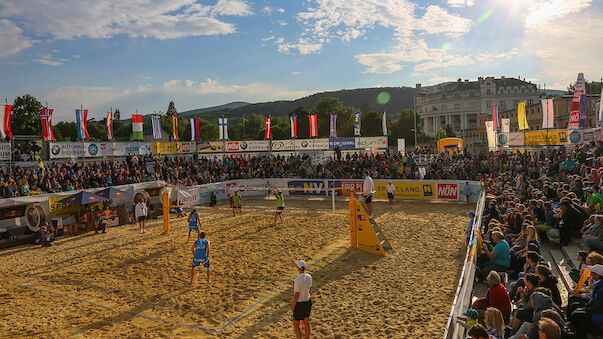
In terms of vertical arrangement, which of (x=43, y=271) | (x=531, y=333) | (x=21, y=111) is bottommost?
(x=43, y=271)

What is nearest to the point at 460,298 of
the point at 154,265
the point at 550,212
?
the point at 550,212

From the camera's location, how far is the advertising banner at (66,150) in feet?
83.1

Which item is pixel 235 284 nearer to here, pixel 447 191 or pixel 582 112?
pixel 447 191

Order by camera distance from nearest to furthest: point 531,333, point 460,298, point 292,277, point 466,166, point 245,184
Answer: point 531,333
point 460,298
point 292,277
point 466,166
point 245,184

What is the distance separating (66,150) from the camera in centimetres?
2606

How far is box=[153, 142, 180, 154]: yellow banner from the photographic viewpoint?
30859mm

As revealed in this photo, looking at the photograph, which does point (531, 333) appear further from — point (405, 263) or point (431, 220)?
point (431, 220)

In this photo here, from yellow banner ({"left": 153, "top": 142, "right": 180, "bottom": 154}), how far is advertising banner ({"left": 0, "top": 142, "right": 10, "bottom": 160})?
10029 millimetres

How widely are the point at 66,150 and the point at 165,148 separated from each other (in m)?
7.42

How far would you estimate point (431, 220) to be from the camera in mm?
18594

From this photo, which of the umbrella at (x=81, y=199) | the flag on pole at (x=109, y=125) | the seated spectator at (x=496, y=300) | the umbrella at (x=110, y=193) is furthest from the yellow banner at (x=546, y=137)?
the flag on pole at (x=109, y=125)

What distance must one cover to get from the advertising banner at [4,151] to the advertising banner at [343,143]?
2388cm

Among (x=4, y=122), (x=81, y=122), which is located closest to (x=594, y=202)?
(x=4, y=122)

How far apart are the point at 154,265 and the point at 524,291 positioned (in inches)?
Result: 427
